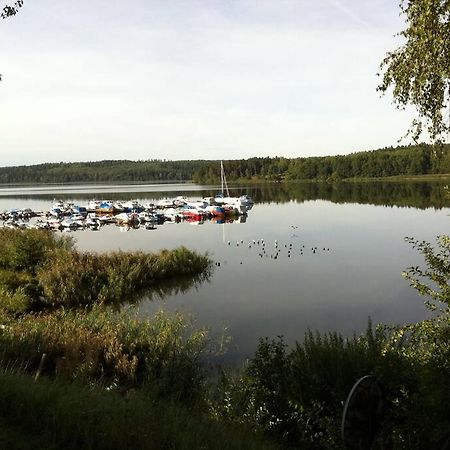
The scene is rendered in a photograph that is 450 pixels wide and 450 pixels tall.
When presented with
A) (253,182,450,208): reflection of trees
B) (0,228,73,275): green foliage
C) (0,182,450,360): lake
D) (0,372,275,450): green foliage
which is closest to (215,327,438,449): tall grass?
(0,372,275,450): green foliage

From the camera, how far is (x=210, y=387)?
1155cm

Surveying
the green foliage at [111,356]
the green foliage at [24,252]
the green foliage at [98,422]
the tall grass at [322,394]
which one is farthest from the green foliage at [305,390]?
the green foliage at [24,252]

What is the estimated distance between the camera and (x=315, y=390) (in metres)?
8.61

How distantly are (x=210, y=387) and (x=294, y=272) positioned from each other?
21088 mm

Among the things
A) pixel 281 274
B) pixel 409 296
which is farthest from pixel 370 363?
pixel 281 274

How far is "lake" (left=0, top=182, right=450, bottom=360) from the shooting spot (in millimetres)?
20469

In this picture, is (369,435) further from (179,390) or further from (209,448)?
(179,390)

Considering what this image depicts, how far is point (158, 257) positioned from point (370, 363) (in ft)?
78.7

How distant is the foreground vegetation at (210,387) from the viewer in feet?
19.7

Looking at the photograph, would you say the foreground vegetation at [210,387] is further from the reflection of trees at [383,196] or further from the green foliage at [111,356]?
the reflection of trees at [383,196]

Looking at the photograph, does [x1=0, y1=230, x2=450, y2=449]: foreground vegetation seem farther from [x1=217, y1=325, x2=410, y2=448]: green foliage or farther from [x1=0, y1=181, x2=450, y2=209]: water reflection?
[x1=0, y1=181, x2=450, y2=209]: water reflection

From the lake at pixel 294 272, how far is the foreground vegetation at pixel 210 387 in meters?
4.91

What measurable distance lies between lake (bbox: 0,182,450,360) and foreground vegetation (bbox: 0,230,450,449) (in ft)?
16.1

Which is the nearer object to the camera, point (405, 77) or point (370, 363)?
point (405, 77)
